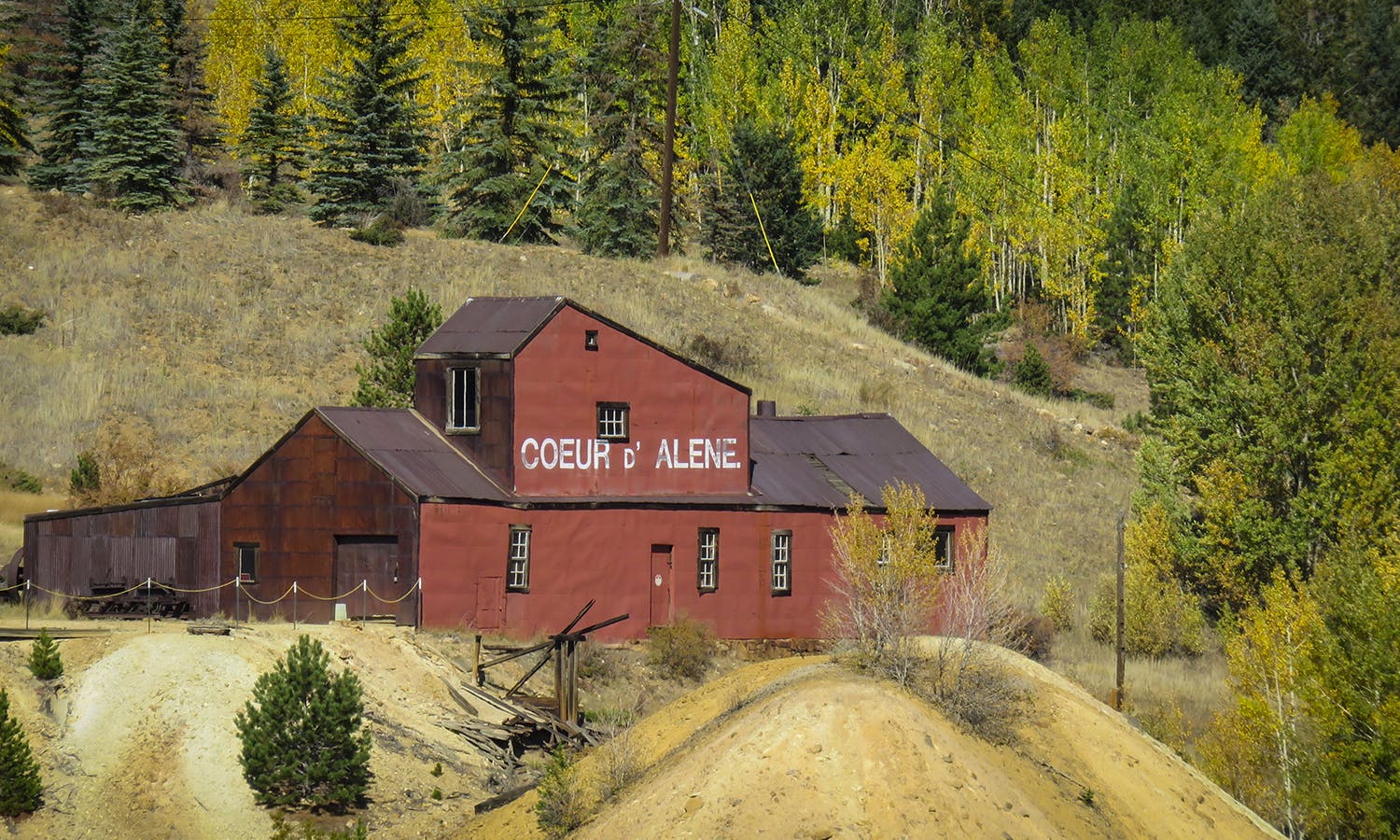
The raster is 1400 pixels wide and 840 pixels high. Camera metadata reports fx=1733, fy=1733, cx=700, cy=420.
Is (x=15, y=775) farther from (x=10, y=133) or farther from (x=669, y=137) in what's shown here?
(x=10, y=133)

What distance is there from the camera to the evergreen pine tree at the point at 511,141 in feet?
259

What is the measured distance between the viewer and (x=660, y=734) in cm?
2825

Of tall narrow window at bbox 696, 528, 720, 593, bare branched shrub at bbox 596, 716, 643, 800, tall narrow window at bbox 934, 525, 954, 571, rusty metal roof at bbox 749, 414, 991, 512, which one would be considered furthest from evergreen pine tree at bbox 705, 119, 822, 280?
bare branched shrub at bbox 596, 716, 643, 800

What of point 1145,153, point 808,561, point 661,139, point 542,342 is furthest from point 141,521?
point 1145,153

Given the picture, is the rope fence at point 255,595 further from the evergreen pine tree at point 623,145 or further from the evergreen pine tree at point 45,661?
the evergreen pine tree at point 623,145

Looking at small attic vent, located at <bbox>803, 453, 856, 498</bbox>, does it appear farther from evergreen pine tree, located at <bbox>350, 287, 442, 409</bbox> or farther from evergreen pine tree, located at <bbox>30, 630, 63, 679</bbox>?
evergreen pine tree, located at <bbox>30, 630, 63, 679</bbox>

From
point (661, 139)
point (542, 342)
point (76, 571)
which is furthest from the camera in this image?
point (661, 139)

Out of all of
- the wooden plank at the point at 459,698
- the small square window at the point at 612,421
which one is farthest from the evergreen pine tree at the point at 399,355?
the wooden plank at the point at 459,698

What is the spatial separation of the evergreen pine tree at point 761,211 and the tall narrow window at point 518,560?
4577 cm

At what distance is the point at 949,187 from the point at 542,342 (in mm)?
65559

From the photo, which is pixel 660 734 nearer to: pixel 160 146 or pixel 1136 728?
pixel 1136 728

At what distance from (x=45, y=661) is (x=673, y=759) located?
42.2 feet

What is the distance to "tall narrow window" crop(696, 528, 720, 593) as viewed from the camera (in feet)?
149

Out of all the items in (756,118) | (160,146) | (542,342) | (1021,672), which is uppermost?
(756,118)
